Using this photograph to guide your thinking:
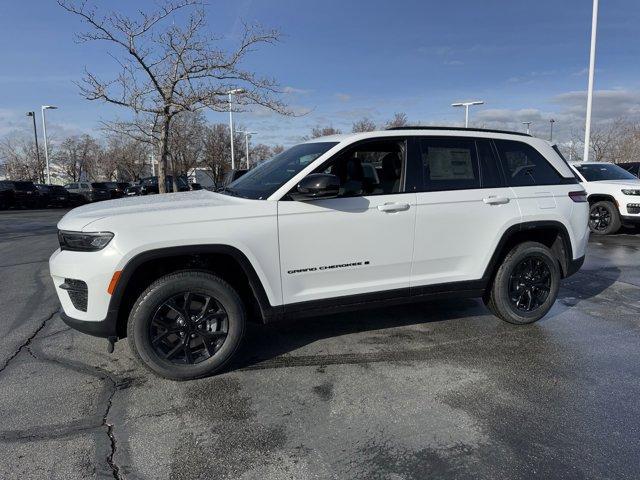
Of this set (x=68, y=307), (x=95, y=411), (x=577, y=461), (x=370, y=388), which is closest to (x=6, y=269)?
(x=68, y=307)

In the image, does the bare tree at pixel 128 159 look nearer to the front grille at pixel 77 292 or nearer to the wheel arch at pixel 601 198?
the wheel arch at pixel 601 198

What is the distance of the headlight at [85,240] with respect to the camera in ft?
11.1

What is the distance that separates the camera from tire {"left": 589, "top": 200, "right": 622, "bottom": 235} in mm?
11305

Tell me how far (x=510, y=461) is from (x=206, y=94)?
10730 millimetres

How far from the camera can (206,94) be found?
38.0 feet

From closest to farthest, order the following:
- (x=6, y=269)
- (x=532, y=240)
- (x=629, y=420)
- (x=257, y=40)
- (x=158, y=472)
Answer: (x=158, y=472), (x=629, y=420), (x=532, y=240), (x=6, y=269), (x=257, y=40)

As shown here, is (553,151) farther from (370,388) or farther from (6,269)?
(6,269)

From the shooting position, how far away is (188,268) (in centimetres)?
370

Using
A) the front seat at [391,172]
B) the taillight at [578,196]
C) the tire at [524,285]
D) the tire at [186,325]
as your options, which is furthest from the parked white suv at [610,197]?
the tire at [186,325]

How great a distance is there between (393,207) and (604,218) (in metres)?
9.74

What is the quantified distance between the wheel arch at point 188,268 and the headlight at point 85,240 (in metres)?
0.24

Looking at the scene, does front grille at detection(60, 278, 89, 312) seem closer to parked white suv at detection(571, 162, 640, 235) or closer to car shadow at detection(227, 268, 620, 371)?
→ car shadow at detection(227, 268, 620, 371)

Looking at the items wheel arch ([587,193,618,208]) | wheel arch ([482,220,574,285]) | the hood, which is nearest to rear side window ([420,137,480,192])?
wheel arch ([482,220,574,285])

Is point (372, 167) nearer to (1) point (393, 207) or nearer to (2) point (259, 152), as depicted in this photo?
(1) point (393, 207)
